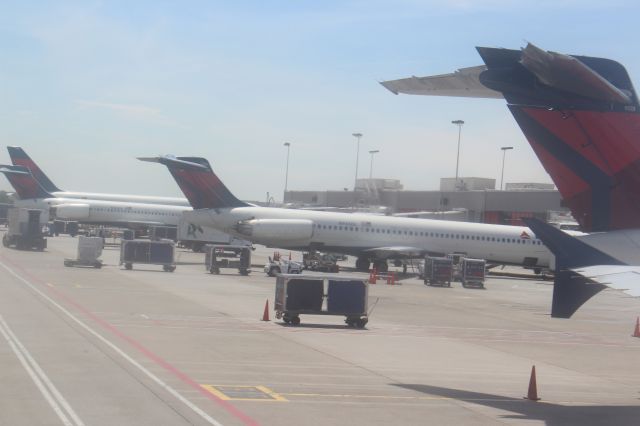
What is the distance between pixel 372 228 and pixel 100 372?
44943mm

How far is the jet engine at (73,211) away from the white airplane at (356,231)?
1059 inches

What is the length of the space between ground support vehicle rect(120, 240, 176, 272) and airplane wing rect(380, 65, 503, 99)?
35.6m

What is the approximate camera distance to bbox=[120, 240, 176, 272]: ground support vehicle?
52.5 meters

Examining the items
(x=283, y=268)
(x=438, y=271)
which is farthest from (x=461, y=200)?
(x=283, y=268)

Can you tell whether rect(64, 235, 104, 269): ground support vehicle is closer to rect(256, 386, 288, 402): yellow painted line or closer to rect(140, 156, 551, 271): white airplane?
rect(140, 156, 551, 271): white airplane

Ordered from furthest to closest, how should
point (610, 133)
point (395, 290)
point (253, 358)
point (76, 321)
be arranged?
point (395, 290)
point (76, 321)
point (253, 358)
point (610, 133)

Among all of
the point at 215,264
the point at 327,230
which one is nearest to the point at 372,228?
the point at 327,230

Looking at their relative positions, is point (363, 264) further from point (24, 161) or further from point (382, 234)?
point (24, 161)

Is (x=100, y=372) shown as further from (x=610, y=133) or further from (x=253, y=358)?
(x=610, y=133)

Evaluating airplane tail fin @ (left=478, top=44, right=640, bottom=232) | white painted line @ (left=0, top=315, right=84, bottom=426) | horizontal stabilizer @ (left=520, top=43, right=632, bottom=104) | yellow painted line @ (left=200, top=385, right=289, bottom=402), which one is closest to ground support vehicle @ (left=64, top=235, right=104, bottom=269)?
white painted line @ (left=0, top=315, right=84, bottom=426)

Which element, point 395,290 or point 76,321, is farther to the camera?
point 395,290

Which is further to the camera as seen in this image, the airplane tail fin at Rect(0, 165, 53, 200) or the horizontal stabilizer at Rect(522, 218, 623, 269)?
the airplane tail fin at Rect(0, 165, 53, 200)

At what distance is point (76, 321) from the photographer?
2756cm

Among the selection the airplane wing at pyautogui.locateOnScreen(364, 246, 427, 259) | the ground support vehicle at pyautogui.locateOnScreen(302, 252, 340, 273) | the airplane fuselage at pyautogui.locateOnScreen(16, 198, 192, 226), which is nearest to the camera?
the ground support vehicle at pyautogui.locateOnScreen(302, 252, 340, 273)
